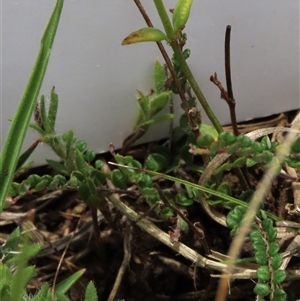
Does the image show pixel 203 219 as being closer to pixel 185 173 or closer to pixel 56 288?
pixel 185 173

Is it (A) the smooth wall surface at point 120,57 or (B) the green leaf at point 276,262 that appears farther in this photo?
(A) the smooth wall surface at point 120,57

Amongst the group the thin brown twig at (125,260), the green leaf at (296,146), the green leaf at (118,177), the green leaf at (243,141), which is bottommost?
the thin brown twig at (125,260)

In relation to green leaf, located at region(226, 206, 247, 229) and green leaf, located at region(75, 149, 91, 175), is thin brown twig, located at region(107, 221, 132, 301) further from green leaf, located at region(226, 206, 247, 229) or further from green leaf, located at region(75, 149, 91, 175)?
green leaf, located at region(226, 206, 247, 229)

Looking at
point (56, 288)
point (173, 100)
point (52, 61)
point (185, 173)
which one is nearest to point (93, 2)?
point (52, 61)

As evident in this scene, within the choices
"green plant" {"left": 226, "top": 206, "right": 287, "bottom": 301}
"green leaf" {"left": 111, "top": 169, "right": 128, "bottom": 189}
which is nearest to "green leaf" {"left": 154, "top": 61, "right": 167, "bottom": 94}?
"green leaf" {"left": 111, "top": 169, "right": 128, "bottom": 189}

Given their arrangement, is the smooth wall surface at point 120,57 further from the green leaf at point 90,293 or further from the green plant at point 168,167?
the green leaf at point 90,293

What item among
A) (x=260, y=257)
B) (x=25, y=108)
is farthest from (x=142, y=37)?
(x=260, y=257)

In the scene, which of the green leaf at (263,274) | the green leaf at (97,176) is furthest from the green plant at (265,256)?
the green leaf at (97,176)
